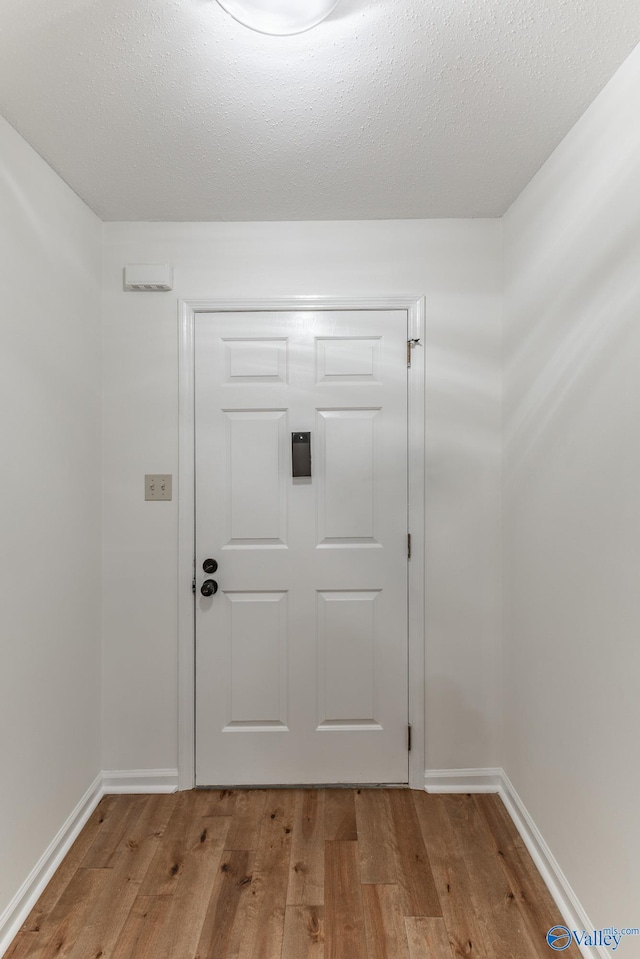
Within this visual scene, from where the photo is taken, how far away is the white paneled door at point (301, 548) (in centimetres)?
237

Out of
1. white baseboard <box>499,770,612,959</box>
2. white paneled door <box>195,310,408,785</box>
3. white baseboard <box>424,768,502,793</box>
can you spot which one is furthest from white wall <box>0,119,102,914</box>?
white baseboard <box>499,770,612,959</box>

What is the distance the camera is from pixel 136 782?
2.37 metres

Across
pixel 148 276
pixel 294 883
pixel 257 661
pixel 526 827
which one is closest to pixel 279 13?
pixel 148 276

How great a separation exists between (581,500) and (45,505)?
1722 mm

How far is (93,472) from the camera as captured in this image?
7.52 ft

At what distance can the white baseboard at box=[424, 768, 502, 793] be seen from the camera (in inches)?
93.0

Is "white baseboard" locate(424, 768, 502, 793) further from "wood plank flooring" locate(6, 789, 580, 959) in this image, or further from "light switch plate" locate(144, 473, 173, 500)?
"light switch plate" locate(144, 473, 173, 500)

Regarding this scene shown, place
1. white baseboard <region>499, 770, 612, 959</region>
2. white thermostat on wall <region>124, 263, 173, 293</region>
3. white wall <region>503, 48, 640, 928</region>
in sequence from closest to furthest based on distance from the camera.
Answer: white wall <region>503, 48, 640, 928</region>
white baseboard <region>499, 770, 612, 959</region>
white thermostat on wall <region>124, 263, 173, 293</region>

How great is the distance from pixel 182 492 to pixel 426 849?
63.9 inches

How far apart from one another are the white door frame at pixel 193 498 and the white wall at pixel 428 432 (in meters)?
0.04

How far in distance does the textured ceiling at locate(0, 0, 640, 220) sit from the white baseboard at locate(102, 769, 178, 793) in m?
2.32

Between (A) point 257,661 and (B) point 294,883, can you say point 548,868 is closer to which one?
(B) point 294,883

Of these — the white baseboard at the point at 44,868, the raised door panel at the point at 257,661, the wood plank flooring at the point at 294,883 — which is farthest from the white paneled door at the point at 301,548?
the white baseboard at the point at 44,868

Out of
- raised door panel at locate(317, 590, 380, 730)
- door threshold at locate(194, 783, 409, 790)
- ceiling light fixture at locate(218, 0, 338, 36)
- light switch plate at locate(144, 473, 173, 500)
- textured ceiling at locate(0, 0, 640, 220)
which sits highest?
textured ceiling at locate(0, 0, 640, 220)
